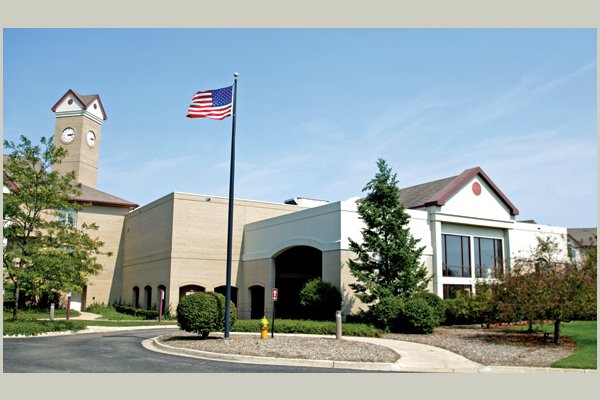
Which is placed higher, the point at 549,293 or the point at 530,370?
the point at 549,293

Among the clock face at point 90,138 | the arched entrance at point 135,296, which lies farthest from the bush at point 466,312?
the clock face at point 90,138

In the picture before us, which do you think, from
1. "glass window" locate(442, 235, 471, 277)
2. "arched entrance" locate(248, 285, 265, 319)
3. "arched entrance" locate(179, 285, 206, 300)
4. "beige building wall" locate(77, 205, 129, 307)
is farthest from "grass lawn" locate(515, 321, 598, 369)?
"beige building wall" locate(77, 205, 129, 307)

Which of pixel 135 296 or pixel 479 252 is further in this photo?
pixel 135 296

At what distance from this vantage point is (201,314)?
19125 millimetres

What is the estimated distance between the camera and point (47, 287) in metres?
23.7

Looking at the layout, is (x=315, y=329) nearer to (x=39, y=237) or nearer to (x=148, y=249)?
(x=39, y=237)

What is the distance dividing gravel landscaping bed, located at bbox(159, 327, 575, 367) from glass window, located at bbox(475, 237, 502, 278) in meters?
12.9

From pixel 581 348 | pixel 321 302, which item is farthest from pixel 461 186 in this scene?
pixel 581 348

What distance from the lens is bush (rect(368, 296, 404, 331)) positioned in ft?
79.8

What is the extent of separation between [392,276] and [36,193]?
17.5m

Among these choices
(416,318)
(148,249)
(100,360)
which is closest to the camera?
(100,360)

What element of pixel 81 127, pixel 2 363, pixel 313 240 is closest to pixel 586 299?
pixel 313 240

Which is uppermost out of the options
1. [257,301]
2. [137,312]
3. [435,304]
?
[435,304]

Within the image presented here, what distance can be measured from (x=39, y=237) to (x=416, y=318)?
57.9 feet
